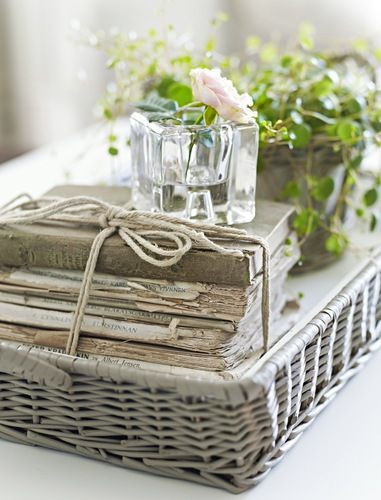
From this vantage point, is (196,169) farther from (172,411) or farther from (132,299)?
(172,411)

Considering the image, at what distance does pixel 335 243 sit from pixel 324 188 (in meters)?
0.07

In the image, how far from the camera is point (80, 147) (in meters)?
1.47

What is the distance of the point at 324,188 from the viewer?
101cm

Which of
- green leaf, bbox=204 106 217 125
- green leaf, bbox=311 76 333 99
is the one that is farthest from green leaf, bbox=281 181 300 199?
green leaf, bbox=204 106 217 125

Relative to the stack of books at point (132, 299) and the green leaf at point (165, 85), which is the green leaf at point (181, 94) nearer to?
the green leaf at point (165, 85)

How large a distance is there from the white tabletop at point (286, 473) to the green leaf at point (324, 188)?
0.88ft

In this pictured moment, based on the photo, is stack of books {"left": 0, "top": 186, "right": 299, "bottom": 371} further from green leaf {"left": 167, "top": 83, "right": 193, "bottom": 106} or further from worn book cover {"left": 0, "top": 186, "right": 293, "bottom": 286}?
green leaf {"left": 167, "top": 83, "right": 193, "bottom": 106}

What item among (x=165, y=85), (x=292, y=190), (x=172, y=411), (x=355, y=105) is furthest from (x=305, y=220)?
(x=172, y=411)

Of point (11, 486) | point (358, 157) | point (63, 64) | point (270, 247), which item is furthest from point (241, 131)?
point (63, 64)

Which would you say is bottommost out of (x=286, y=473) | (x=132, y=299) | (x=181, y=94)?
(x=286, y=473)

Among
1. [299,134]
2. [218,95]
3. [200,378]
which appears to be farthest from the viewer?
[299,134]

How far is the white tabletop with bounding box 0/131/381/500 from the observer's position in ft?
2.27

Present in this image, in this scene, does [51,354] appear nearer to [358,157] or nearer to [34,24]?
[358,157]

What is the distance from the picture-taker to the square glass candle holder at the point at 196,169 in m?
0.79
